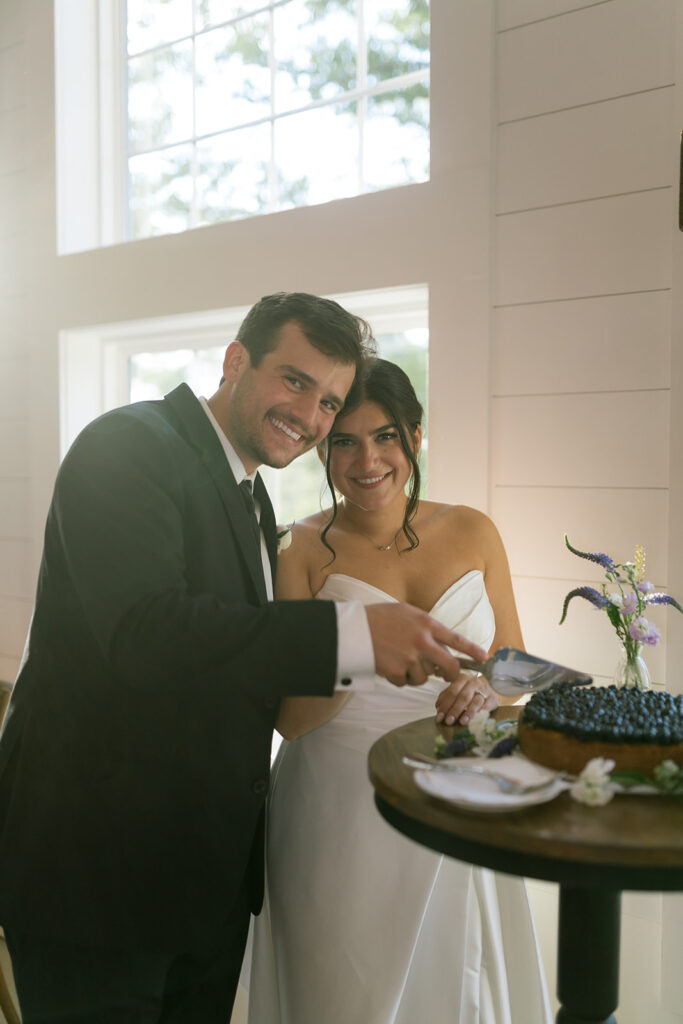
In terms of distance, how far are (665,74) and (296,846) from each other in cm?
182

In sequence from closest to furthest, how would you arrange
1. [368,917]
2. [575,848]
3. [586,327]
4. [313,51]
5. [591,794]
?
[575,848]
[591,794]
[368,917]
[586,327]
[313,51]

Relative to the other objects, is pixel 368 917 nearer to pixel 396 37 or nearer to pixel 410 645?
pixel 410 645

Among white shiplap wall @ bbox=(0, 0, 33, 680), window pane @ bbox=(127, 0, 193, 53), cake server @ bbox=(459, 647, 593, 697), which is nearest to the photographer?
cake server @ bbox=(459, 647, 593, 697)

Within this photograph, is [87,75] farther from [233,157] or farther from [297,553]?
[297,553]

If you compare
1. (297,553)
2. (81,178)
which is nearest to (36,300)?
(81,178)

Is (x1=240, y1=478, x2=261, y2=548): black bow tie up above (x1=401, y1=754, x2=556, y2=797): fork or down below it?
above

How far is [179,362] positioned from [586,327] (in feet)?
5.51

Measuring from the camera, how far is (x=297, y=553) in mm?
1822

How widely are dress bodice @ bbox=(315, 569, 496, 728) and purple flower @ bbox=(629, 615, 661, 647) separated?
0.30m

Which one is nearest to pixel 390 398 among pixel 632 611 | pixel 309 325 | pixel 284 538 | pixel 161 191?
pixel 309 325

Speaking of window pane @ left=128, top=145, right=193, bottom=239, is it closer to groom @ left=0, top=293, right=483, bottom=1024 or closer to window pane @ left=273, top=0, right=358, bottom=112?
window pane @ left=273, top=0, right=358, bottom=112

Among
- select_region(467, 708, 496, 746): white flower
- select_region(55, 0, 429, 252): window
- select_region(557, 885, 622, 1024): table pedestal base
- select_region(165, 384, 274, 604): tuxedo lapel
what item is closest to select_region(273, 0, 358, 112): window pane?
select_region(55, 0, 429, 252): window

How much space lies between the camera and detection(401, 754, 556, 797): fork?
2.94ft

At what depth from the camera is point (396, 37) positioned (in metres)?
2.49
